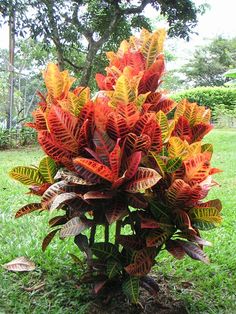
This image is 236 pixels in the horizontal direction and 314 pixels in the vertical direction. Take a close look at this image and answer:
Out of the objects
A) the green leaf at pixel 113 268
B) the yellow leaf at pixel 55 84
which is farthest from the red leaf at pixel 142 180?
the yellow leaf at pixel 55 84

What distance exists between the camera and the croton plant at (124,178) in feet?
4.71

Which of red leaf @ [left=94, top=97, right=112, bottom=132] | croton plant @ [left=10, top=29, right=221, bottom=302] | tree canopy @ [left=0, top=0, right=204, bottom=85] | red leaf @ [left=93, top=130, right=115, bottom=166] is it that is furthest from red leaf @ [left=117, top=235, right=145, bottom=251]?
tree canopy @ [left=0, top=0, right=204, bottom=85]

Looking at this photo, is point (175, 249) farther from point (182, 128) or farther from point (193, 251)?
point (182, 128)

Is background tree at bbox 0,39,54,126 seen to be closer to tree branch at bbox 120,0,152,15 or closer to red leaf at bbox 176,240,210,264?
tree branch at bbox 120,0,152,15

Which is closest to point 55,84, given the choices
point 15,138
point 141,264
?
point 141,264

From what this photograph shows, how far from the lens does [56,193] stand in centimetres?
148

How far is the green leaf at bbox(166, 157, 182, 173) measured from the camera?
149 centimetres

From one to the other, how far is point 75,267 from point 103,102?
A: 0.89 meters

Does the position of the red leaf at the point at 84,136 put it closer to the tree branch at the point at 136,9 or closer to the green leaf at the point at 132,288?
the green leaf at the point at 132,288

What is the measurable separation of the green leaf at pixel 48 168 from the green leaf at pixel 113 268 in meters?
0.39

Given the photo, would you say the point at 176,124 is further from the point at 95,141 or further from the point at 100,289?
the point at 100,289

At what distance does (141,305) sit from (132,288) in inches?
7.8

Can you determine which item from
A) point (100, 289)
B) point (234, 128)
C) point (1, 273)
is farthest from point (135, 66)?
point (234, 128)

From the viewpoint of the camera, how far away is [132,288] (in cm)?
Answer: 150
